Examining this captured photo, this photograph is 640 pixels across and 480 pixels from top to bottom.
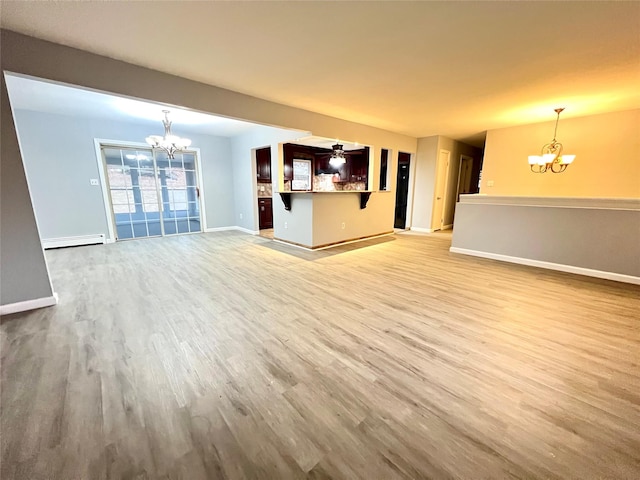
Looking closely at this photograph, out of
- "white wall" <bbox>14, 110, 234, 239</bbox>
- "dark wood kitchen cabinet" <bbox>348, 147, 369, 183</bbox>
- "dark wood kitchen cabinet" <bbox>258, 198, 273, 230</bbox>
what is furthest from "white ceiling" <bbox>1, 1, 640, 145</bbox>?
"dark wood kitchen cabinet" <bbox>348, 147, 369, 183</bbox>

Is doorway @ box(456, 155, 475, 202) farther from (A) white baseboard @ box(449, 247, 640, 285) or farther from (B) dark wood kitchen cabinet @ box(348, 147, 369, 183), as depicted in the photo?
(A) white baseboard @ box(449, 247, 640, 285)

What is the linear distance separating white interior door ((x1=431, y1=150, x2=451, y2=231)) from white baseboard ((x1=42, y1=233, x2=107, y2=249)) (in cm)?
819

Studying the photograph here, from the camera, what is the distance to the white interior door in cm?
688

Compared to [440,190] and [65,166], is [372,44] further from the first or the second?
[65,166]

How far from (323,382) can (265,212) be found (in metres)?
6.44

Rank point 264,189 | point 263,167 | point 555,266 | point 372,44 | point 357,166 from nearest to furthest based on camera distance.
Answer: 1. point 372,44
2. point 555,266
3. point 263,167
4. point 264,189
5. point 357,166

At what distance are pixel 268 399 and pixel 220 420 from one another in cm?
28

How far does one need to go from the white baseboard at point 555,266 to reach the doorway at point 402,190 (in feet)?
8.82

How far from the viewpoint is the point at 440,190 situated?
7.10 meters

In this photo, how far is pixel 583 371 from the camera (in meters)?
1.78

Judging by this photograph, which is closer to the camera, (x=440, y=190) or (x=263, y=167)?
(x=440, y=190)

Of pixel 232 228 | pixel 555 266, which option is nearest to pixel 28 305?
pixel 232 228

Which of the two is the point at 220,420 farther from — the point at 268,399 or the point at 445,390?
the point at 445,390

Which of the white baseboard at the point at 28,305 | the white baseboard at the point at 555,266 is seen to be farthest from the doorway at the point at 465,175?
the white baseboard at the point at 28,305
